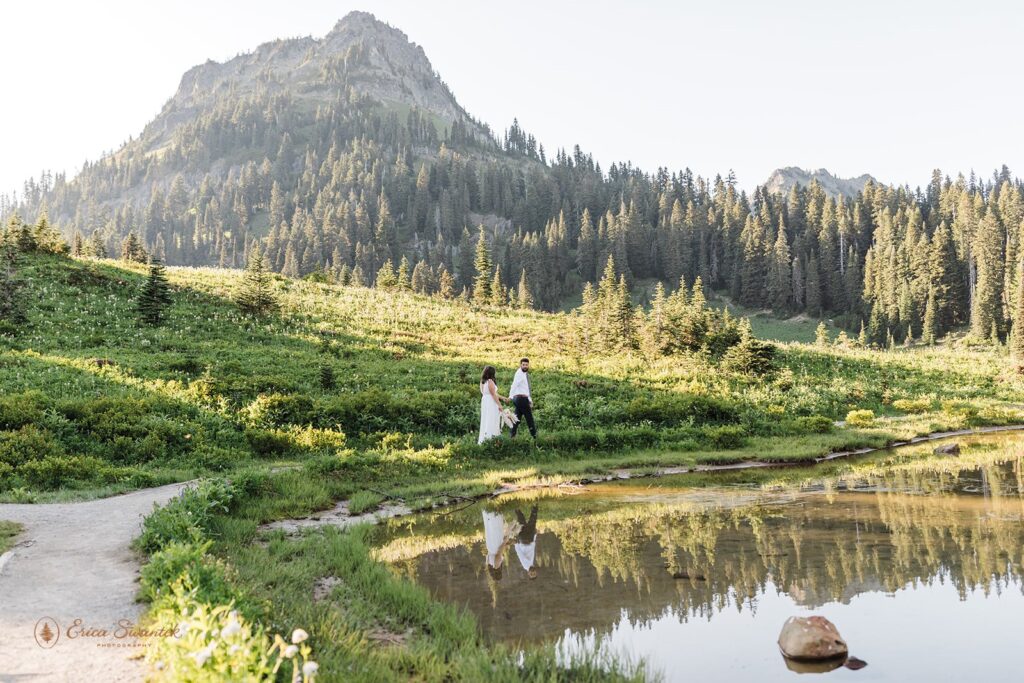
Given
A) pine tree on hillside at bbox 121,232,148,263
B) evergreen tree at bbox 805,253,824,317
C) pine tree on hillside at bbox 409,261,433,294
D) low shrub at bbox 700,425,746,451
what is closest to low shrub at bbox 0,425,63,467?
low shrub at bbox 700,425,746,451

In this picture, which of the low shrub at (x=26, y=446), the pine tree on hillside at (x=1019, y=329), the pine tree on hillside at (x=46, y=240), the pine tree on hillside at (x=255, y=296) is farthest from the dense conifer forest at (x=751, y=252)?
the low shrub at (x=26, y=446)

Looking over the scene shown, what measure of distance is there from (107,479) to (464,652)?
12.6 meters

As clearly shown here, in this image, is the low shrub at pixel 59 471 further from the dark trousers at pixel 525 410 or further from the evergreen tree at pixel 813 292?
the evergreen tree at pixel 813 292

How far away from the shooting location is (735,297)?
464 feet

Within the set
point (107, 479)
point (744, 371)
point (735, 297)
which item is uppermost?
point (735, 297)

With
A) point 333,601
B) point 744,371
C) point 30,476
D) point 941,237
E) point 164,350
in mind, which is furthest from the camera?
point 941,237

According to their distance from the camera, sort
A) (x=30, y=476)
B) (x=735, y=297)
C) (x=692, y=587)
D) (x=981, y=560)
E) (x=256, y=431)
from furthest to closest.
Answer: (x=735, y=297) < (x=256, y=431) < (x=30, y=476) < (x=981, y=560) < (x=692, y=587)

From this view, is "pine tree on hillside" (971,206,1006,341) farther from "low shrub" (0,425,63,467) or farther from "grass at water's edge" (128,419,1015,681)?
"low shrub" (0,425,63,467)

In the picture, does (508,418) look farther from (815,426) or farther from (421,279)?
(421,279)

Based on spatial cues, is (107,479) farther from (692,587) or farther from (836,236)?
(836,236)

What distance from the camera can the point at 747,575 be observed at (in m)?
8.73

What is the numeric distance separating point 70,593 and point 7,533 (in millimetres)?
3642

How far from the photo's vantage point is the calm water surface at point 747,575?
658cm

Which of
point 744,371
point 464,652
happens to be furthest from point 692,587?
point 744,371
